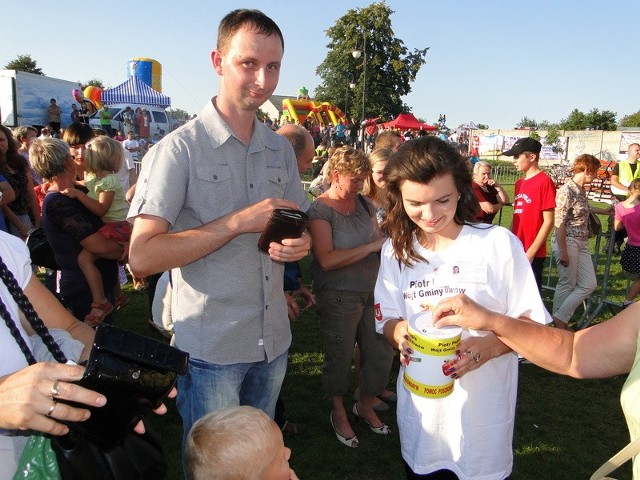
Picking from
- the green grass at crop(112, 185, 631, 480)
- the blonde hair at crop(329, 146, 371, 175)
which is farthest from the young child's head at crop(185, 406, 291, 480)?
the blonde hair at crop(329, 146, 371, 175)

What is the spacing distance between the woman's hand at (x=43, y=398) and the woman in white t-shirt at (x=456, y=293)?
47.1 inches

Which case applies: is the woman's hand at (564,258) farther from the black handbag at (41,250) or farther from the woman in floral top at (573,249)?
the black handbag at (41,250)

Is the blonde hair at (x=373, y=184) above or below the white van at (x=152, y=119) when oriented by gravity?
below

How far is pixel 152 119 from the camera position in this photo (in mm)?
24266

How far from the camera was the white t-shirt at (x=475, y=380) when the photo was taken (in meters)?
2.03

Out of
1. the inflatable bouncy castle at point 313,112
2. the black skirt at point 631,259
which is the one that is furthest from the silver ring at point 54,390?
the inflatable bouncy castle at point 313,112

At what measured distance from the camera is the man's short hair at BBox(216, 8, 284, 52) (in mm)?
2088

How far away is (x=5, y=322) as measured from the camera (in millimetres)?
1383

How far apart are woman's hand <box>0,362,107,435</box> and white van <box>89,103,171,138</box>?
22.6 m

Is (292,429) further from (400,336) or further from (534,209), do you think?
(534,209)

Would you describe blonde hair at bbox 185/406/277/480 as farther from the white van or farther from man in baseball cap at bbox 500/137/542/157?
the white van

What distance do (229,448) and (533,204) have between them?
4.80 m

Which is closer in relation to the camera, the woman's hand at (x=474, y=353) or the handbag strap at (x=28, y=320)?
the handbag strap at (x=28, y=320)

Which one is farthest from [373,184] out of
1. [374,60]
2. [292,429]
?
[374,60]
